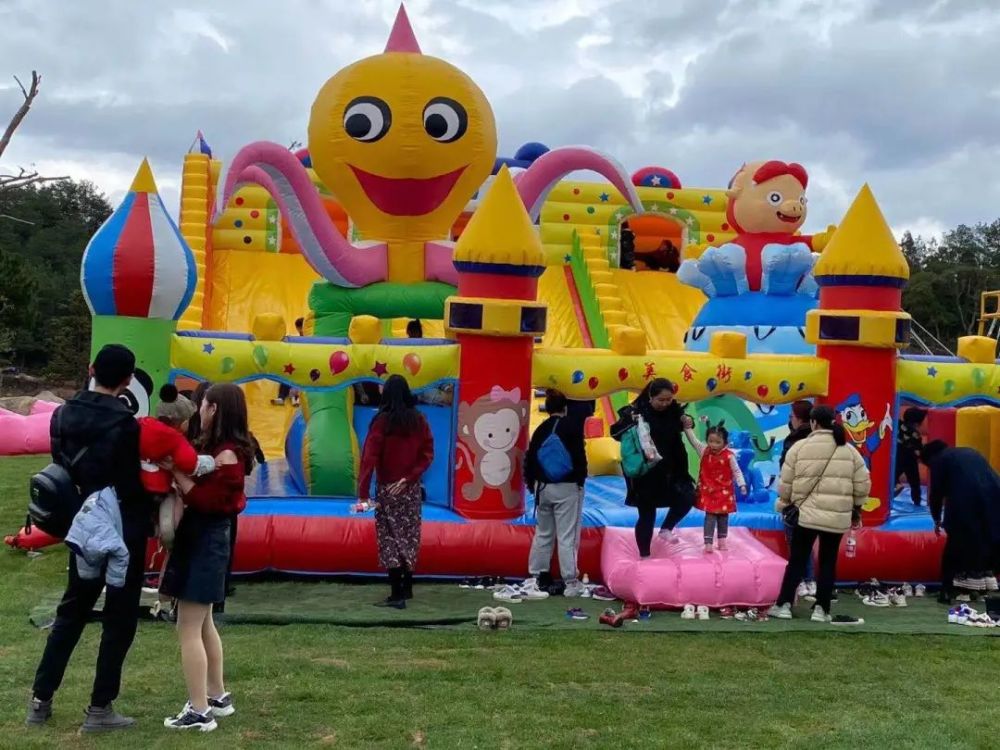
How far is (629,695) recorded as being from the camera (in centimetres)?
452

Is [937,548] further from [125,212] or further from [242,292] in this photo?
[242,292]

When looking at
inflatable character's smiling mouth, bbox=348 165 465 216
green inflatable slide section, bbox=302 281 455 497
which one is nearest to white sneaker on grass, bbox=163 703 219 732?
green inflatable slide section, bbox=302 281 455 497

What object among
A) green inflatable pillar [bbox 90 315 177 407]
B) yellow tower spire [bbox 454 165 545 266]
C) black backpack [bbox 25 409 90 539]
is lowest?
black backpack [bbox 25 409 90 539]

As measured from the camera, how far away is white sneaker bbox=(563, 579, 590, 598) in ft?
21.5

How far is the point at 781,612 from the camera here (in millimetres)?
6117

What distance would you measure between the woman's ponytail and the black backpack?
144 inches

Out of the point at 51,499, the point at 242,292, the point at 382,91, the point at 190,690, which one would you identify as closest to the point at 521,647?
the point at 190,690

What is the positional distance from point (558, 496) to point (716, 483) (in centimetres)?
87

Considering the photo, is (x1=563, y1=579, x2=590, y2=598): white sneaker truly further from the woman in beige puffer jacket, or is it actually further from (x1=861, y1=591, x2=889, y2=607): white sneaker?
(x1=861, y1=591, x2=889, y2=607): white sneaker

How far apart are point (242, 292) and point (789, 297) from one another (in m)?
6.17

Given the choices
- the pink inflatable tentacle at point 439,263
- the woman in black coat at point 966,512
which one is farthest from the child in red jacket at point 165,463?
the pink inflatable tentacle at point 439,263

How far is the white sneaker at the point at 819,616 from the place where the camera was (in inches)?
238

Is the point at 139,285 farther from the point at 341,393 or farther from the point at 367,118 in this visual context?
the point at 367,118

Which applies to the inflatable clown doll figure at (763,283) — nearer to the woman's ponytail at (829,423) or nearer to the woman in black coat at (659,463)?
the woman in black coat at (659,463)
